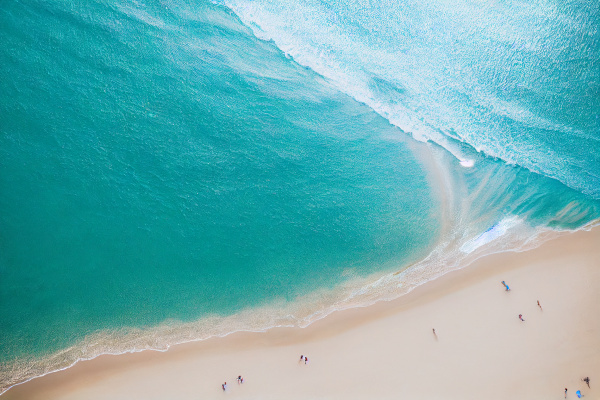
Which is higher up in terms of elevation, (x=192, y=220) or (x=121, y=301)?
(x=192, y=220)

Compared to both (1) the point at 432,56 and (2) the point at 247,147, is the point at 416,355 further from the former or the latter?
(1) the point at 432,56

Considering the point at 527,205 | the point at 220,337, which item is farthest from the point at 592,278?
the point at 220,337

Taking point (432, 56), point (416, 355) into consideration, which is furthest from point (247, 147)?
point (416, 355)

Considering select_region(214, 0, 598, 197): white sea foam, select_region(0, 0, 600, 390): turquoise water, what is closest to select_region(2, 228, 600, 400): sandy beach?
select_region(0, 0, 600, 390): turquoise water

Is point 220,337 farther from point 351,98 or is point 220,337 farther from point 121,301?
point 351,98

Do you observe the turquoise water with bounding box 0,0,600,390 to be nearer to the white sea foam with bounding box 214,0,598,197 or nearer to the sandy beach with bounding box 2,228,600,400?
the white sea foam with bounding box 214,0,598,197

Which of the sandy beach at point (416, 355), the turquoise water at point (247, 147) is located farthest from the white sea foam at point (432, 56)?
the sandy beach at point (416, 355)
